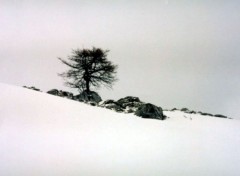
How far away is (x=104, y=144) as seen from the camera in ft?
13.0

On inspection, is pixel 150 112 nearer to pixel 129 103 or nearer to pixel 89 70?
pixel 129 103

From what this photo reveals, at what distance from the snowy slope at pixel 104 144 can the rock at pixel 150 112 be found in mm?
217

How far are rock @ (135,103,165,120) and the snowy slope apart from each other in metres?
0.22

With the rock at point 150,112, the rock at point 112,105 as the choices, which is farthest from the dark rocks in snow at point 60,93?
the rock at point 150,112

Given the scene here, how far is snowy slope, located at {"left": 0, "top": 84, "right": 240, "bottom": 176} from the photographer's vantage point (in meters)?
3.66

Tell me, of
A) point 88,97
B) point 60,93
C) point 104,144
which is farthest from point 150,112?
point 88,97

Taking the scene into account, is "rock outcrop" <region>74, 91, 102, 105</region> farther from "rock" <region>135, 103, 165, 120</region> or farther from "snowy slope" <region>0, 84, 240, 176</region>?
"snowy slope" <region>0, 84, 240, 176</region>

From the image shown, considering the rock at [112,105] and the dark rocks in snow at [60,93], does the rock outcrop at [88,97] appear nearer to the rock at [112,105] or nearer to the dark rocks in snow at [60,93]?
the dark rocks in snow at [60,93]

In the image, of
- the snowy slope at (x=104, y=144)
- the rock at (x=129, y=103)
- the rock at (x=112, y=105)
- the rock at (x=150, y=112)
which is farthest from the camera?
the rock at (x=129, y=103)

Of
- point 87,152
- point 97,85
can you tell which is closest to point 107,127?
point 87,152

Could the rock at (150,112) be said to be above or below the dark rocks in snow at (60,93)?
below

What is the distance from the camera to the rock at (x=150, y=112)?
517 centimetres

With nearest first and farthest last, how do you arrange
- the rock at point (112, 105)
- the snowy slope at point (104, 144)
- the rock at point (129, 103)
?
1. the snowy slope at point (104, 144)
2. the rock at point (112, 105)
3. the rock at point (129, 103)

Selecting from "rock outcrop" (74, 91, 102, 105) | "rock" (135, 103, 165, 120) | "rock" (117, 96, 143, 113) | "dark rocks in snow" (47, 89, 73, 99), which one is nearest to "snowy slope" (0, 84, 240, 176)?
"rock" (135, 103, 165, 120)
